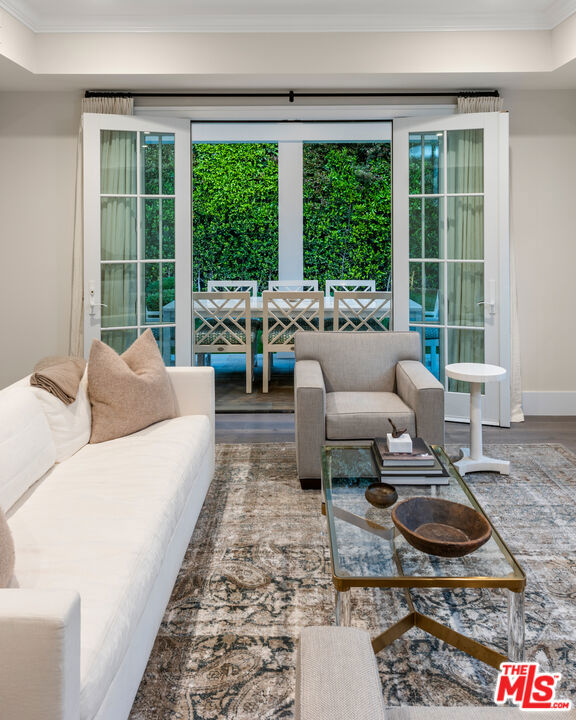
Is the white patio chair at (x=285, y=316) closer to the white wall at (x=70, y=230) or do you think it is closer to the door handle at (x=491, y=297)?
the door handle at (x=491, y=297)

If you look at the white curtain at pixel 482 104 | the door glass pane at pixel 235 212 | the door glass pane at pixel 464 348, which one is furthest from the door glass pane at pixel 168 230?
the door glass pane at pixel 235 212

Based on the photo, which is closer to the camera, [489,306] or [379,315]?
[489,306]

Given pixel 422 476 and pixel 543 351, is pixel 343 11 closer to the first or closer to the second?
pixel 543 351

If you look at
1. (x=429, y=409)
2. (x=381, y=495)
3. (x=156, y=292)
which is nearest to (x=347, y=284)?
(x=156, y=292)

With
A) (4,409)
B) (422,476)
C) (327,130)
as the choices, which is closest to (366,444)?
(422,476)

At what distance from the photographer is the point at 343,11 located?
4285mm

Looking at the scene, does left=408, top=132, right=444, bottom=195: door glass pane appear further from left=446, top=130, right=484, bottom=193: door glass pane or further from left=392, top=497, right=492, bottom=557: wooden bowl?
left=392, top=497, right=492, bottom=557: wooden bowl

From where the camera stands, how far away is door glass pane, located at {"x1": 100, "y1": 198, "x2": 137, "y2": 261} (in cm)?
484

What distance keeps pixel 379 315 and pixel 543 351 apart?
156 centimetres

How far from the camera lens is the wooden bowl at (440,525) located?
1.80 m

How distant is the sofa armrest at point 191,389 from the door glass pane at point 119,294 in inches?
69.4

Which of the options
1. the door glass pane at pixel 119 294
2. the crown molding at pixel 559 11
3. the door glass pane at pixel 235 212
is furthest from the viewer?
the door glass pane at pixel 235 212

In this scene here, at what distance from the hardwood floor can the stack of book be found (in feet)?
6.03

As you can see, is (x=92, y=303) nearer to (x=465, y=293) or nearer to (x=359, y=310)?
(x=359, y=310)
